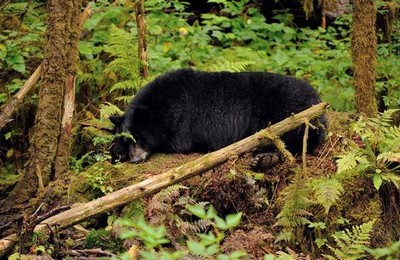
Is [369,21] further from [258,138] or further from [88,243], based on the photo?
[88,243]

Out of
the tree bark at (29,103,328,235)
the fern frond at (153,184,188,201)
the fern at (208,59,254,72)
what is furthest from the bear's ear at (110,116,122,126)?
the fern at (208,59,254,72)

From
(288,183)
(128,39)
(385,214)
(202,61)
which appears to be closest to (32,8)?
(128,39)

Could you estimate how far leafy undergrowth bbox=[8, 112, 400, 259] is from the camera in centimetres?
568

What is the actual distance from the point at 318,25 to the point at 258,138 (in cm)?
684

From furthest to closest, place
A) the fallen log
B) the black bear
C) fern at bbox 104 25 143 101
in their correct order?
fern at bbox 104 25 143 101
the black bear
the fallen log

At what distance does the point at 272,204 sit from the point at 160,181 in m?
1.37

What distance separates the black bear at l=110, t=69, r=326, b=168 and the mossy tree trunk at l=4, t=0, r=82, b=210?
798mm

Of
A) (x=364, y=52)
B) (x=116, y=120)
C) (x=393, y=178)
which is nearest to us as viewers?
(x=393, y=178)

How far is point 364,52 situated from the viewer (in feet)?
24.2

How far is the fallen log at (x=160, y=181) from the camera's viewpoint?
5414 millimetres

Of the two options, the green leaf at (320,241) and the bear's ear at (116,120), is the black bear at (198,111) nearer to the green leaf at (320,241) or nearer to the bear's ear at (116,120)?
the bear's ear at (116,120)

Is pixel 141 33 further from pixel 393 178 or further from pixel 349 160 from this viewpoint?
pixel 393 178

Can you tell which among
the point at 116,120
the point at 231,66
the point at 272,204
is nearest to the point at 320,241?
the point at 272,204

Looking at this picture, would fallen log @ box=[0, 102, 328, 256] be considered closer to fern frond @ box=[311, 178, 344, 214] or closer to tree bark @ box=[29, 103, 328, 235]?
tree bark @ box=[29, 103, 328, 235]
